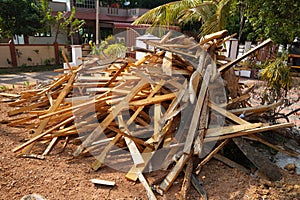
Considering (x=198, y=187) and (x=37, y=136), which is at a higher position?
(x=37, y=136)

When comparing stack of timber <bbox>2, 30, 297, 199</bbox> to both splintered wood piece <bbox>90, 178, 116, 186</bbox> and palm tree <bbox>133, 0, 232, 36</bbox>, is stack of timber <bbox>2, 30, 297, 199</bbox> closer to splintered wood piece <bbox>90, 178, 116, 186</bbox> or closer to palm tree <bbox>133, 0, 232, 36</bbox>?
splintered wood piece <bbox>90, 178, 116, 186</bbox>

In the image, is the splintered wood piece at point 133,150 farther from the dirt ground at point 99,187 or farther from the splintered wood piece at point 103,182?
the splintered wood piece at point 103,182

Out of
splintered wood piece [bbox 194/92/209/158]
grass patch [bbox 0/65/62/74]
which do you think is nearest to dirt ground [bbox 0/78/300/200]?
splintered wood piece [bbox 194/92/209/158]

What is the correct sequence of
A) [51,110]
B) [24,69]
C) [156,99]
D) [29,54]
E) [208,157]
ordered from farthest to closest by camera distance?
[29,54] < [24,69] < [51,110] < [156,99] < [208,157]

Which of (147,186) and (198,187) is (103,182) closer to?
(147,186)

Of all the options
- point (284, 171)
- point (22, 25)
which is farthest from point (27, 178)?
point (22, 25)

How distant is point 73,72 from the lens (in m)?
4.39

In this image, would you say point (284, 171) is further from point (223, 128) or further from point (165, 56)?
point (165, 56)

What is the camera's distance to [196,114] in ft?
8.92

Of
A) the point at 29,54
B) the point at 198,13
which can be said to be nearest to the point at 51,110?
the point at 198,13

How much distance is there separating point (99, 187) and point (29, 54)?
39.8 ft

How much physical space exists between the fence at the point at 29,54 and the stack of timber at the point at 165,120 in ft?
31.4

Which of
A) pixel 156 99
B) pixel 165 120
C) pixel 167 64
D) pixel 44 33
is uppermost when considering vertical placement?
pixel 44 33

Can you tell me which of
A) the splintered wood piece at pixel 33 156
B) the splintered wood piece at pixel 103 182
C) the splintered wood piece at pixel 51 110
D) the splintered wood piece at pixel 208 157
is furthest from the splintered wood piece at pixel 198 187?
the splintered wood piece at pixel 51 110
